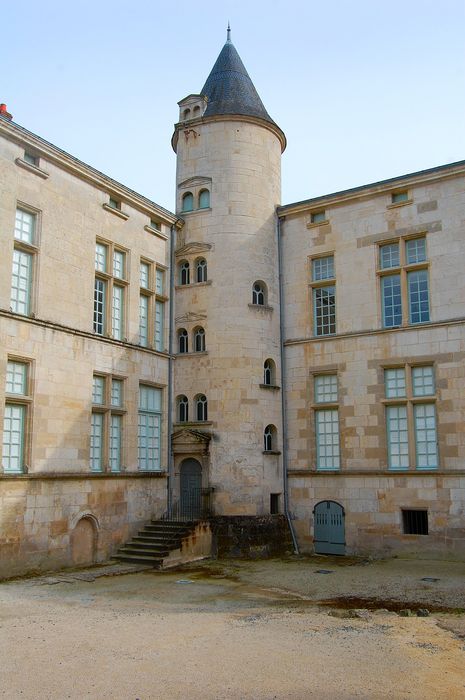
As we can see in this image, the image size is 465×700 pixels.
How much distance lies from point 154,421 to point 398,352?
23.8ft

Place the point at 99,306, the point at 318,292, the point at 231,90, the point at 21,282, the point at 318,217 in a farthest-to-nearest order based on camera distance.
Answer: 1. the point at 231,90
2. the point at 318,217
3. the point at 318,292
4. the point at 99,306
5. the point at 21,282

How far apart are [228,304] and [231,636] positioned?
11982 millimetres

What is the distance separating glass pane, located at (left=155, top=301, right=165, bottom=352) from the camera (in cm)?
2008

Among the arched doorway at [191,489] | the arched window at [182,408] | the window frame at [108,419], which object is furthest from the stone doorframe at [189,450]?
the window frame at [108,419]

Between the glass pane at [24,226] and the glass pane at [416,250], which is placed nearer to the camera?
the glass pane at [24,226]

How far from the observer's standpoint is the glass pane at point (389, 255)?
19.5 metres

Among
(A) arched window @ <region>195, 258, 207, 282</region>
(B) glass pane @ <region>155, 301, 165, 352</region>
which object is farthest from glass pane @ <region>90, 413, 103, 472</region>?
(A) arched window @ <region>195, 258, 207, 282</region>

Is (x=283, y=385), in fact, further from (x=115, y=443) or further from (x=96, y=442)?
(x=96, y=442)

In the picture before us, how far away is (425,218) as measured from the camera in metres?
19.0

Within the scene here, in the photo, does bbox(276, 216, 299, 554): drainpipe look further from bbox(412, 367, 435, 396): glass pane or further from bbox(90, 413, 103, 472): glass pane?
bbox(90, 413, 103, 472): glass pane

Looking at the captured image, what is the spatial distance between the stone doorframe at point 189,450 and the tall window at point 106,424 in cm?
209

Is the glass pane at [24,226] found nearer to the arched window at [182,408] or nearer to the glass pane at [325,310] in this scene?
the arched window at [182,408]

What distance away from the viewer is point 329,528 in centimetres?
1917

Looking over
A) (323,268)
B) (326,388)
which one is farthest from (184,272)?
(326,388)
